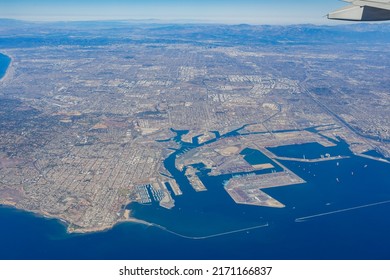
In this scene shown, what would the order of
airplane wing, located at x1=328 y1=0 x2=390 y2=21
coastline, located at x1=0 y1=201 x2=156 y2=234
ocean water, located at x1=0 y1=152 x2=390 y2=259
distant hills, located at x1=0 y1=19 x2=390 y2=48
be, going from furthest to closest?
Result: 1. distant hills, located at x1=0 y1=19 x2=390 y2=48
2. coastline, located at x1=0 y1=201 x2=156 y2=234
3. ocean water, located at x1=0 y1=152 x2=390 y2=259
4. airplane wing, located at x1=328 y1=0 x2=390 y2=21

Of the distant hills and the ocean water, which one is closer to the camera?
the ocean water

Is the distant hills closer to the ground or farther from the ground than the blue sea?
farther from the ground

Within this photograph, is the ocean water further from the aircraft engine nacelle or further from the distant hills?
the distant hills

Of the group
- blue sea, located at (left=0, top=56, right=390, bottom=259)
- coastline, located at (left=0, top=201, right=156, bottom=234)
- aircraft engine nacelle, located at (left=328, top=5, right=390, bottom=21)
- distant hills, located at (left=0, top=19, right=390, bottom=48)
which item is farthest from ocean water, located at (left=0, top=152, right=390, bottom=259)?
distant hills, located at (left=0, top=19, right=390, bottom=48)

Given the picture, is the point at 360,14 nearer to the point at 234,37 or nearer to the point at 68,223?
the point at 68,223

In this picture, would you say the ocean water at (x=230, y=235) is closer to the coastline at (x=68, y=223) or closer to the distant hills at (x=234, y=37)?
the coastline at (x=68, y=223)

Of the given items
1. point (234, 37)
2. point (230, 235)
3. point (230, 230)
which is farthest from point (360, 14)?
point (234, 37)
